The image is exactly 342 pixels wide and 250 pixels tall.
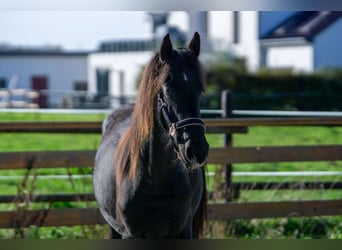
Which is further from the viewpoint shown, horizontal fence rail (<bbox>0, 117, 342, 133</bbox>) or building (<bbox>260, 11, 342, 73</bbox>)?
building (<bbox>260, 11, 342, 73</bbox>)

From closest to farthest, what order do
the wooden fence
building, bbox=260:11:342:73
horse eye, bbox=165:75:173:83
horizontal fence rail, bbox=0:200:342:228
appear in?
horse eye, bbox=165:75:173:83 < horizontal fence rail, bbox=0:200:342:228 < the wooden fence < building, bbox=260:11:342:73

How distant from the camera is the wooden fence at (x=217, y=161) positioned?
6.54 m

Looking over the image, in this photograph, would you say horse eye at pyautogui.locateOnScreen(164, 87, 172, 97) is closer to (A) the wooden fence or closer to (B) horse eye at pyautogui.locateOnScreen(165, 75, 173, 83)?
(B) horse eye at pyautogui.locateOnScreen(165, 75, 173, 83)

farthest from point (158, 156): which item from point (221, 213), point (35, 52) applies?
point (35, 52)

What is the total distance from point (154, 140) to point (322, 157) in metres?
2.81

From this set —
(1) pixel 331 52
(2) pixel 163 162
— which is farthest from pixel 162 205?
(1) pixel 331 52

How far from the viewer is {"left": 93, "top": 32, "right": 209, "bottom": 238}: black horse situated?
4.19 metres

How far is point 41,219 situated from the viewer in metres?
6.47

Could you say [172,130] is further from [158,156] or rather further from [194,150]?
[158,156]

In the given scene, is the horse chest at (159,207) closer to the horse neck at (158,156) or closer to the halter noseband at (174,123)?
the horse neck at (158,156)

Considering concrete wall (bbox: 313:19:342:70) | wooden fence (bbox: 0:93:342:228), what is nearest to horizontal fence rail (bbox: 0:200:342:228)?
wooden fence (bbox: 0:93:342:228)

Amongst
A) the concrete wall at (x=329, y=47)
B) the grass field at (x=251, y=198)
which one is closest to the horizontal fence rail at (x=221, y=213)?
the grass field at (x=251, y=198)

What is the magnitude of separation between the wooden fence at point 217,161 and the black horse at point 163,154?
1.69 metres

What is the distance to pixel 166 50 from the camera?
4410 mm
